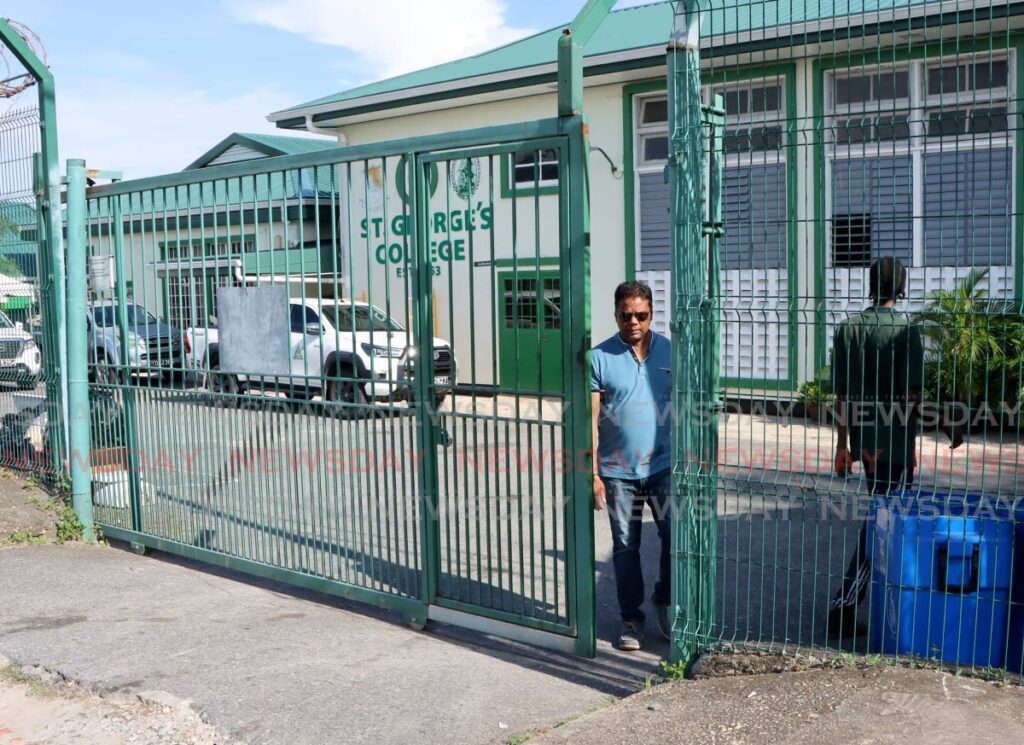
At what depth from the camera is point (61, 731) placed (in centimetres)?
428

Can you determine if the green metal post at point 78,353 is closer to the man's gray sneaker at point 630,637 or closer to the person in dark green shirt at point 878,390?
the man's gray sneaker at point 630,637

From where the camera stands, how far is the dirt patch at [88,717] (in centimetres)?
419

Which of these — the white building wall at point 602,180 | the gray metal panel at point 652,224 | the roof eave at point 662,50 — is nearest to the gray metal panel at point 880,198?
the roof eave at point 662,50

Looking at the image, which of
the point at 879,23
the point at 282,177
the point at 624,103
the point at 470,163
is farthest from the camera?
the point at 624,103

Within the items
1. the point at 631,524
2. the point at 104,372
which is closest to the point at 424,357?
the point at 631,524

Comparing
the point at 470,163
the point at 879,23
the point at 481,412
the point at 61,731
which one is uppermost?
the point at 879,23

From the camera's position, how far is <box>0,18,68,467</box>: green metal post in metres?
7.33

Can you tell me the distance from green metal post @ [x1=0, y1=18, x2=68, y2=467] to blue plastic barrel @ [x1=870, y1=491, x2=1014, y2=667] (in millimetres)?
5852

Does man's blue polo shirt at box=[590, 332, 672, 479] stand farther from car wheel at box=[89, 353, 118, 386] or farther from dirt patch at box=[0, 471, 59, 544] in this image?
dirt patch at box=[0, 471, 59, 544]

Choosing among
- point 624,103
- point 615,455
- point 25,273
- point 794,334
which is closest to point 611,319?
point 624,103

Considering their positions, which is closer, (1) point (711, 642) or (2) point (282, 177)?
(1) point (711, 642)

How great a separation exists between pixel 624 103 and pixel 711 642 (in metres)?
11.4

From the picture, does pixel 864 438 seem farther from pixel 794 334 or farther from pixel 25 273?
pixel 25 273

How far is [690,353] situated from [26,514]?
535 cm
